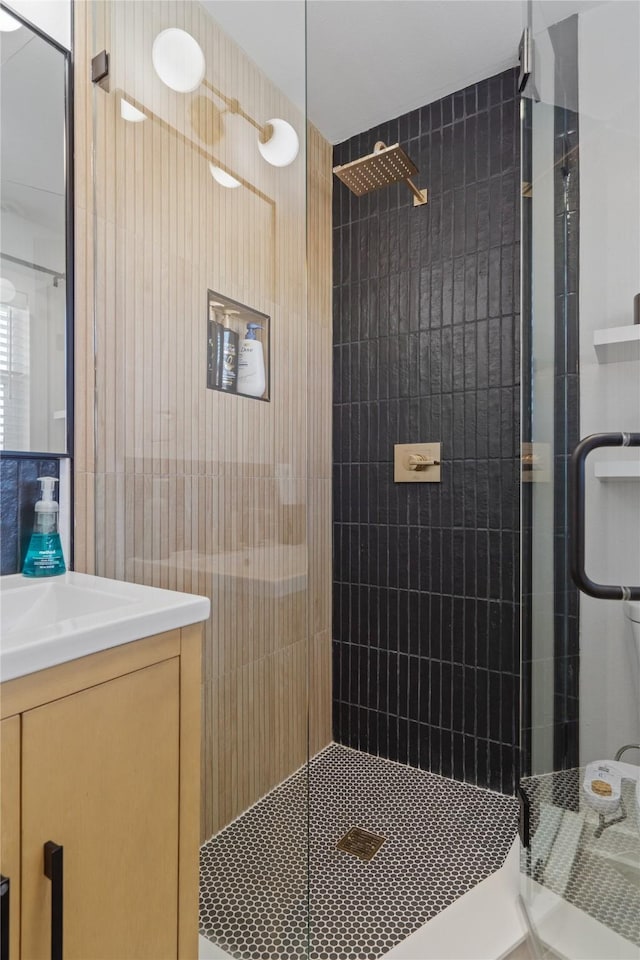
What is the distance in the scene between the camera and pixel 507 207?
1.87 m

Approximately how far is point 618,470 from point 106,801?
123 cm

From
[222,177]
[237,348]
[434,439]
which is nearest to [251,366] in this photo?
[237,348]

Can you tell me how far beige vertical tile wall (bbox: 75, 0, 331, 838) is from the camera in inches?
44.6

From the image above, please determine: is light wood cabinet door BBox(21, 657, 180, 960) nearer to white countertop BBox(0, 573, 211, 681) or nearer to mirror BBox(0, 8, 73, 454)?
white countertop BBox(0, 573, 211, 681)

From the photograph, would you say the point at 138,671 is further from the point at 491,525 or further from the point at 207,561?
the point at 491,525

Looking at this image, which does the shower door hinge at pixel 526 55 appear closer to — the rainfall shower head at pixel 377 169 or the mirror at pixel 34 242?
the rainfall shower head at pixel 377 169

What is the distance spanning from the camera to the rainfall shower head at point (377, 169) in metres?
1.63

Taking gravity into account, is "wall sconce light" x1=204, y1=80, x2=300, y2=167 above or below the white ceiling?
below

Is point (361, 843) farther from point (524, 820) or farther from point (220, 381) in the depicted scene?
point (220, 381)

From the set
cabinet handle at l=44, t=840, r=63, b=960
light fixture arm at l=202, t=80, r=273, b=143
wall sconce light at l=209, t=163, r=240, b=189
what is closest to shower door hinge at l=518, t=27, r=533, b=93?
light fixture arm at l=202, t=80, r=273, b=143

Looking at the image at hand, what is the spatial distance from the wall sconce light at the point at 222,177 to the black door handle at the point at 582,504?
3.03ft

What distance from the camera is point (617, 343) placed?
1.33 m

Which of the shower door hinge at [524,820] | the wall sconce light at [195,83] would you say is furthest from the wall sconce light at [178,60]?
the shower door hinge at [524,820]

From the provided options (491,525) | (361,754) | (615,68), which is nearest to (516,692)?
(491,525)
